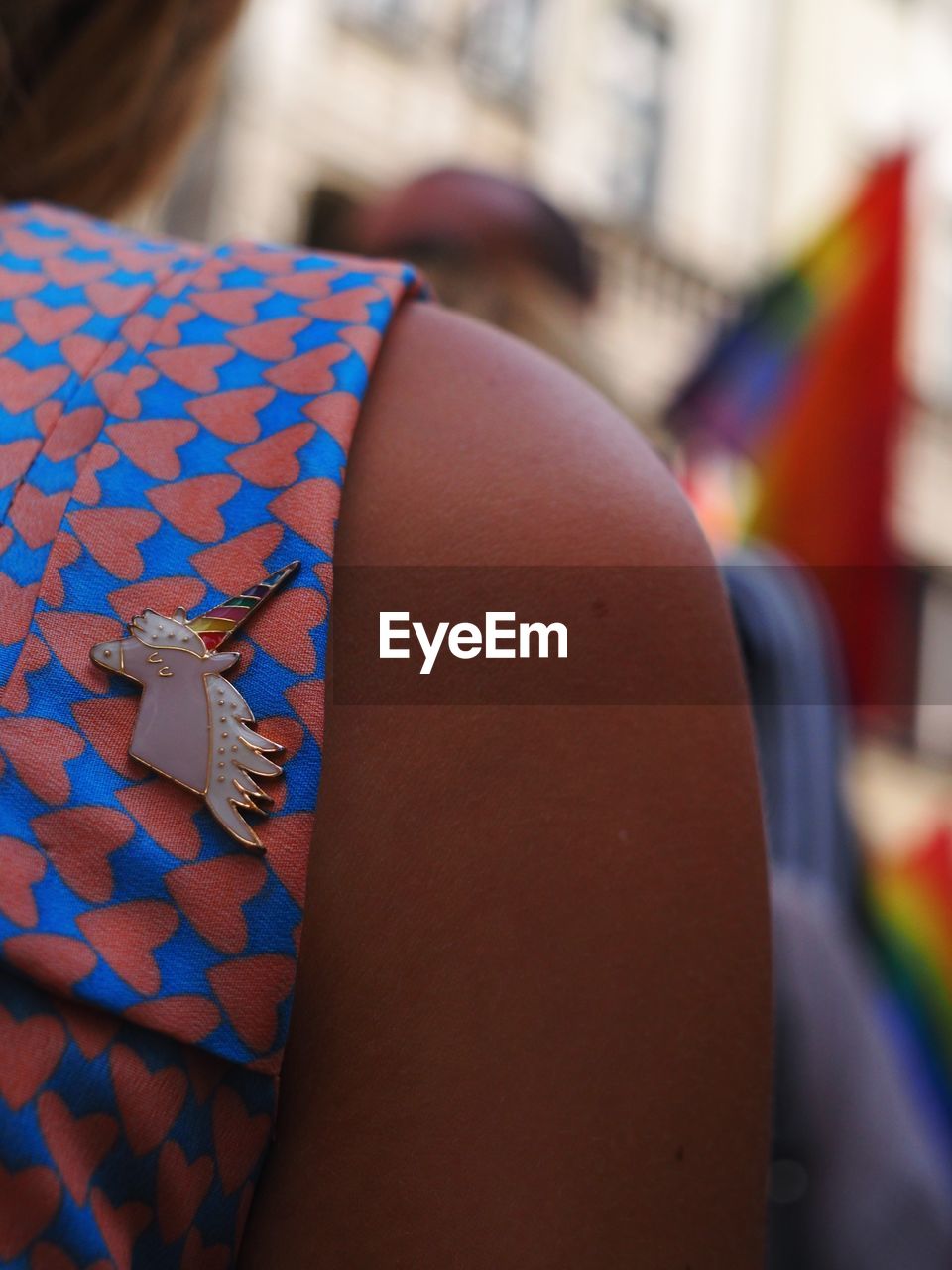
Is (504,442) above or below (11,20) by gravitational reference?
below

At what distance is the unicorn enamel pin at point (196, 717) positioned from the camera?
496 millimetres

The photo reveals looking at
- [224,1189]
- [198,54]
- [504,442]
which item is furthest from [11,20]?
[224,1189]

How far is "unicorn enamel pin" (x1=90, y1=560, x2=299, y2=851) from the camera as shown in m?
0.50

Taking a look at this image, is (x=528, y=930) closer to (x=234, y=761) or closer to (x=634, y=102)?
(x=234, y=761)

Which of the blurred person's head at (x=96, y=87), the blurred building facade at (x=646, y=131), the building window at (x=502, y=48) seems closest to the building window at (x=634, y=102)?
the blurred building facade at (x=646, y=131)

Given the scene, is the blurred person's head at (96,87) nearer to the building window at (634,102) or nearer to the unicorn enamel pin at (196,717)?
the unicorn enamel pin at (196,717)

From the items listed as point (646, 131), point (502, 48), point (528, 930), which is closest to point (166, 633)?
point (528, 930)

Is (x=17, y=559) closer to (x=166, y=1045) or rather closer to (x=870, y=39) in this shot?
(x=166, y=1045)

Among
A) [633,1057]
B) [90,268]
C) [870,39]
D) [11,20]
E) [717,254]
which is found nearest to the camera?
[633,1057]

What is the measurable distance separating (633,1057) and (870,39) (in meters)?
11.1

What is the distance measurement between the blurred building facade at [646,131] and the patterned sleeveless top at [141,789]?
18.7 ft

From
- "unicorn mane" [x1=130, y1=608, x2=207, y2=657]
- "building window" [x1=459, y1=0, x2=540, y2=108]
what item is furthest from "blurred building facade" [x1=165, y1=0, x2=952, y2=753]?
"unicorn mane" [x1=130, y1=608, x2=207, y2=657]

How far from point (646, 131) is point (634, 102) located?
0.21 metres

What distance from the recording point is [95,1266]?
0.45m
